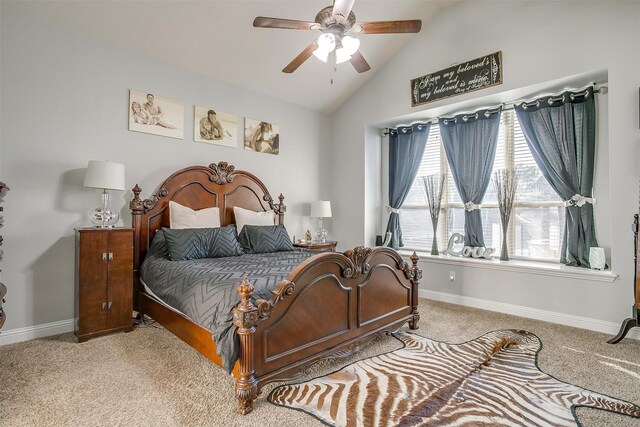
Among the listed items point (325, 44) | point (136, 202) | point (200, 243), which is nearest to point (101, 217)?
point (136, 202)

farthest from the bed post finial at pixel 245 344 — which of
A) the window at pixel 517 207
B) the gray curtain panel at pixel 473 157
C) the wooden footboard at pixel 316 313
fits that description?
the window at pixel 517 207

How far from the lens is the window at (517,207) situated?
3711 millimetres

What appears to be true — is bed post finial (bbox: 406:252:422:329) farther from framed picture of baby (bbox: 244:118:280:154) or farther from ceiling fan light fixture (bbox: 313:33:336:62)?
framed picture of baby (bbox: 244:118:280:154)

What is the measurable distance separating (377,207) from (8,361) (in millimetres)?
4484

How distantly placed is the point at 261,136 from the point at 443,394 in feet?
12.3

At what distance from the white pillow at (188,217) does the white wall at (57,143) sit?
36 cm

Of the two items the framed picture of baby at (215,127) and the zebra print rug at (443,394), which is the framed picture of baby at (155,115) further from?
the zebra print rug at (443,394)

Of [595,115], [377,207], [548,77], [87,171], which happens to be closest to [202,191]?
[87,171]

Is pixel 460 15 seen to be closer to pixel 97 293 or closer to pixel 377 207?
pixel 377 207

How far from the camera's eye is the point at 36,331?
2.88 metres

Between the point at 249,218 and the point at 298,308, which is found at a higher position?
the point at 249,218

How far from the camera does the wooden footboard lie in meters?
1.79

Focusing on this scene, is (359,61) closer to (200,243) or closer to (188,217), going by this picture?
(200,243)

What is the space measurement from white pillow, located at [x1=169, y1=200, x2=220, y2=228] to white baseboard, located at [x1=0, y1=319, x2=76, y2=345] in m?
1.31
